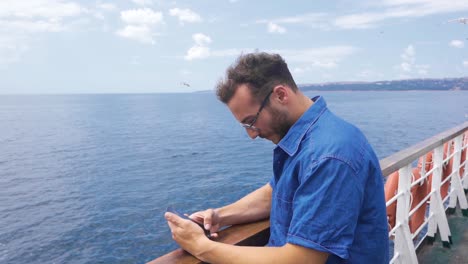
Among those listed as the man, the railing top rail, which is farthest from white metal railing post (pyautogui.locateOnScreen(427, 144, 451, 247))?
the man

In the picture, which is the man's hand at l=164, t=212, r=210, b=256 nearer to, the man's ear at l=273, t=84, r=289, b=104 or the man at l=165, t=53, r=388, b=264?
the man at l=165, t=53, r=388, b=264

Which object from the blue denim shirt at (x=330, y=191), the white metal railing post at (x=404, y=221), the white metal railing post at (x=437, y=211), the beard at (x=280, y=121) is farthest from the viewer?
the white metal railing post at (x=437, y=211)

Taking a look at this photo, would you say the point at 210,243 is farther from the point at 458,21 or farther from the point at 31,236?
the point at 31,236

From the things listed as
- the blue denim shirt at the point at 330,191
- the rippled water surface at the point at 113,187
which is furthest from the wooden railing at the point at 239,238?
the rippled water surface at the point at 113,187

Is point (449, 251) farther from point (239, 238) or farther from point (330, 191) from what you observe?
point (330, 191)

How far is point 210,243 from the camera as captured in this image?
4.10ft

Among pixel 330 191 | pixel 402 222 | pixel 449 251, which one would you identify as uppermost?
pixel 330 191

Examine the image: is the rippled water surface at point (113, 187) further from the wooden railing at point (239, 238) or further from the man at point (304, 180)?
the man at point (304, 180)

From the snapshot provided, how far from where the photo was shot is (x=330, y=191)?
1062 millimetres

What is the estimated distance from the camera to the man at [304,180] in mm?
1079

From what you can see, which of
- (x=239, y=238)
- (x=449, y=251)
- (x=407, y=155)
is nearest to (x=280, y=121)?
(x=239, y=238)

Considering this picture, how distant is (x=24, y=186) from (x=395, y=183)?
24.7m

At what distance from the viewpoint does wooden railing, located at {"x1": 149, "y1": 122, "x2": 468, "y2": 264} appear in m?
1.38

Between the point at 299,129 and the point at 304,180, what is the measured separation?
0.65ft
